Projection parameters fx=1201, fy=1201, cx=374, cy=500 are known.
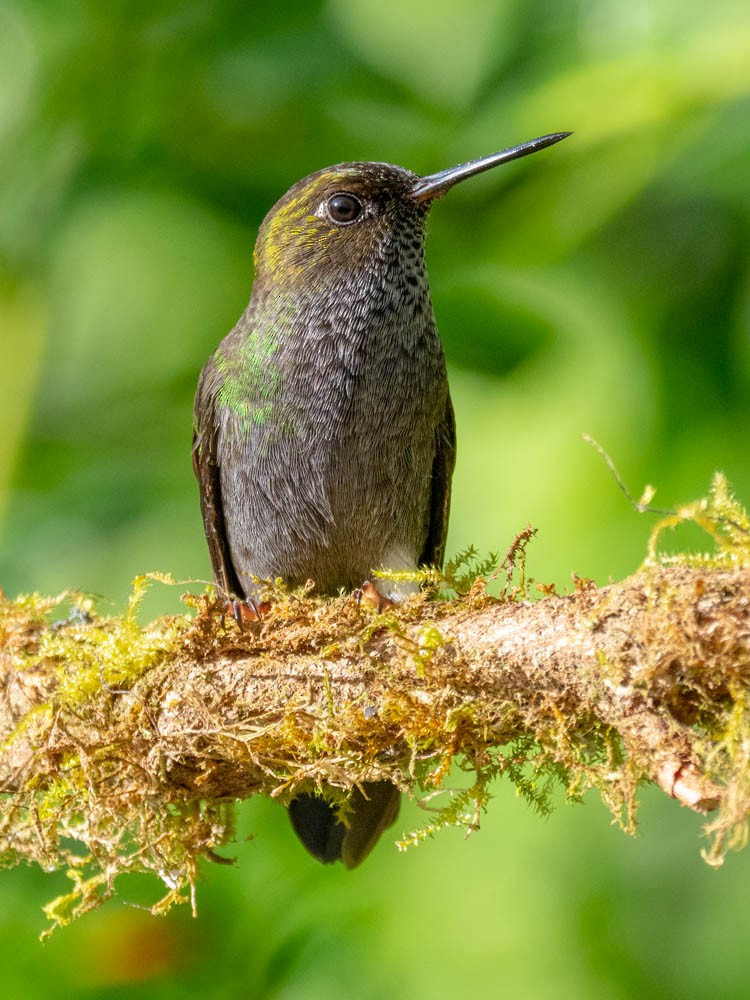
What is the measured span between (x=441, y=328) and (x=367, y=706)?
255cm

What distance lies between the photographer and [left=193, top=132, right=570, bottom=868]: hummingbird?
11.0 feet

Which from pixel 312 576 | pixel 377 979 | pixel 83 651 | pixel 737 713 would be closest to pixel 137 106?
pixel 312 576

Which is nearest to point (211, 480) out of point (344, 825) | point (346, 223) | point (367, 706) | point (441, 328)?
point (346, 223)

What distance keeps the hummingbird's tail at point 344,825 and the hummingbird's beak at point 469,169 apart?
178 centimetres

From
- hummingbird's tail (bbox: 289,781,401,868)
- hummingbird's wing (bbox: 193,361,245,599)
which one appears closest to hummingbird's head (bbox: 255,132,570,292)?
hummingbird's wing (bbox: 193,361,245,599)

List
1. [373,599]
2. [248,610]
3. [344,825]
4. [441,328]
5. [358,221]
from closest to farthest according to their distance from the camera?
1. [373,599]
2. [248,610]
3. [344,825]
4. [358,221]
5. [441,328]

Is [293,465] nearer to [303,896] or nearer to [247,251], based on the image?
[303,896]

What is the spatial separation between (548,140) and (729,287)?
1156 millimetres

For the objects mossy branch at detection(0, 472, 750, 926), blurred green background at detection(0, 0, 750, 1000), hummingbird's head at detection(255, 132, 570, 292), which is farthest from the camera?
blurred green background at detection(0, 0, 750, 1000)

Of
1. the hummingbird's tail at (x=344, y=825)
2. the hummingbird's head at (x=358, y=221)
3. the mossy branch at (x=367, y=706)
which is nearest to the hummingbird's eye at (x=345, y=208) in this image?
the hummingbird's head at (x=358, y=221)

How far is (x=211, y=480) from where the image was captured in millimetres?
3770

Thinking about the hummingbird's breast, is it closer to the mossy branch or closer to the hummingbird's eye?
the hummingbird's eye

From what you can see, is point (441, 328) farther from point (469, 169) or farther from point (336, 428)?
point (336, 428)

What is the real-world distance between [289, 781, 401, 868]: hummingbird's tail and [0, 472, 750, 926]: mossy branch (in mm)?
464
